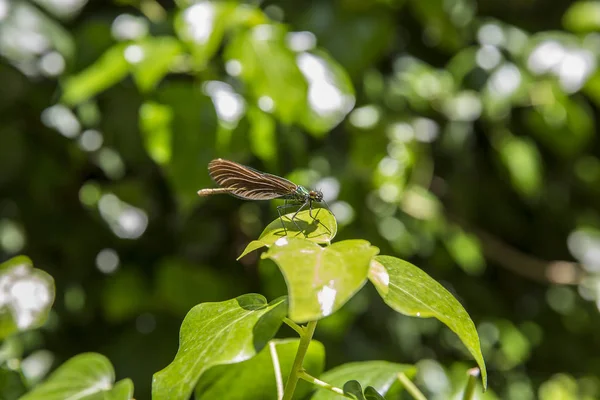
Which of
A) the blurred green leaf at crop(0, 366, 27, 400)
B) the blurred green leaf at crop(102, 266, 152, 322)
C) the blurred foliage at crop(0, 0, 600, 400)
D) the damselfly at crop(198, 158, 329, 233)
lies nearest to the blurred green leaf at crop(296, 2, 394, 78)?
the blurred foliage at crop(0, 0, 600, 400)

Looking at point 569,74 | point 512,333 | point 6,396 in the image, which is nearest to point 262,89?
point 6,396

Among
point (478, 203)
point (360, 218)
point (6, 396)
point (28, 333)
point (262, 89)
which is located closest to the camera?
point (6, 396)

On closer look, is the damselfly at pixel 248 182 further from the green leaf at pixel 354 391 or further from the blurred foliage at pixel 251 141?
the blurred foliage at pixel 251 141

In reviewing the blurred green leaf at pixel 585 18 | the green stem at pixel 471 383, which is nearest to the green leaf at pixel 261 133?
the green stem at pixel 471 383

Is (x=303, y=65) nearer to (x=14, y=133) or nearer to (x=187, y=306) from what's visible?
(x=187, y=306)

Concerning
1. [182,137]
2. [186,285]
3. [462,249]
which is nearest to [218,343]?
[182,137]

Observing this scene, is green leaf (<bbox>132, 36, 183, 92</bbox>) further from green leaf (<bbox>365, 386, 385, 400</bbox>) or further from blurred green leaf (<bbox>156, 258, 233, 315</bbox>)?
green leaf (<bbox>365, 386, 385, 400</bbox>)
